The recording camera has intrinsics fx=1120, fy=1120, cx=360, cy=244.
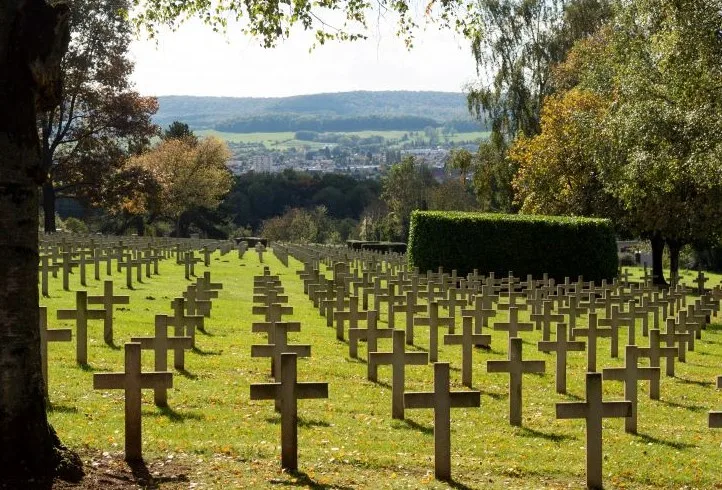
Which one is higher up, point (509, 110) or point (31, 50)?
point (509, 110)

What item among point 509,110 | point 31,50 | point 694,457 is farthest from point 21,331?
point 509,110

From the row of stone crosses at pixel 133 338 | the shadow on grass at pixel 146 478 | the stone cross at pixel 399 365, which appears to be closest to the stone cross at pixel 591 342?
the stone cross at pixel 399 365

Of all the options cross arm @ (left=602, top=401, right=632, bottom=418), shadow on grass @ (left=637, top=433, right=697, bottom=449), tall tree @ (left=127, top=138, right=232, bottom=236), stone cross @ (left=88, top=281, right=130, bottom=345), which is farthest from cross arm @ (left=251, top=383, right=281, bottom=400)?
tall tree @ (left=127, top=138, right=232, bottom=236)

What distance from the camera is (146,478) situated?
26.5 ft

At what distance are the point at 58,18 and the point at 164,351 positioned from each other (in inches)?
179

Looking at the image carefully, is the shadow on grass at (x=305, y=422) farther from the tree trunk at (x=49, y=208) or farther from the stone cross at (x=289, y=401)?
the tree trunk at (x=49, y=208)

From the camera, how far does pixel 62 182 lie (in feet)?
182

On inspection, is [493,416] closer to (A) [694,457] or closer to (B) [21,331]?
(A) [694,457]

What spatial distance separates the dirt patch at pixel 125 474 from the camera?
7781 millimetres

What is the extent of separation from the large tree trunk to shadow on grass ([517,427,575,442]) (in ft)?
15.3

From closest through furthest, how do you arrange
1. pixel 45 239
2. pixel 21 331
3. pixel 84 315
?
pixel 21 331 < pixel 84 315 < pixel 45 239

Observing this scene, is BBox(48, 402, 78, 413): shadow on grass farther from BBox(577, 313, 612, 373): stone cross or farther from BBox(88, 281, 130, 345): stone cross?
BBox(577, 313, 612, 373): stone cross

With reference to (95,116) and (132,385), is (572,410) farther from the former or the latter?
(95,116)

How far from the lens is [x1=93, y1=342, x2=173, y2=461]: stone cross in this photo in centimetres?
856
